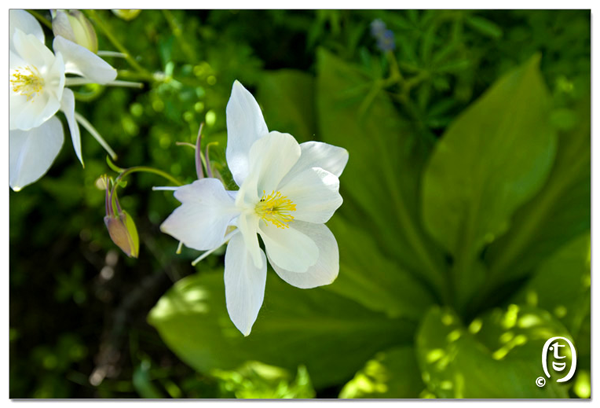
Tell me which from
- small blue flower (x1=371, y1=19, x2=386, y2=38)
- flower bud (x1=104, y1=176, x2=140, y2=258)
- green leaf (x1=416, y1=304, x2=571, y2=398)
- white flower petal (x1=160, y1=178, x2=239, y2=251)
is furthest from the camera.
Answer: small blue flower (x1=371, y1=19, x2=386, y2=38)

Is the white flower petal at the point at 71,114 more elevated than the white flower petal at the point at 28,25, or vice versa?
the white flower petal at the point at 28,25

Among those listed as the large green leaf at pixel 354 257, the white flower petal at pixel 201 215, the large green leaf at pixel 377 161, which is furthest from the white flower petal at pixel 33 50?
the large green leaf at pixel 377 161

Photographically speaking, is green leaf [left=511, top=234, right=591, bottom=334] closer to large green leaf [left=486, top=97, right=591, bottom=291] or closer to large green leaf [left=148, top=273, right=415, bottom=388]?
large green leaf [left=486, top=97, right=591, bottom=291]

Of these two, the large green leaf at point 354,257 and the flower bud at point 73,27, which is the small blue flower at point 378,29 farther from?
the flower bud at point 73,27

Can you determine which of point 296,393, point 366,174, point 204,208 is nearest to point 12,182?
point 204,208

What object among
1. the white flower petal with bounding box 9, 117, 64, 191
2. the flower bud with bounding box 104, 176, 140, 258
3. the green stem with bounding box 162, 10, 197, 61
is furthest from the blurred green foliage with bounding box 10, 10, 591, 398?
the flower bud with bounding box 104, 176, 140, 258
